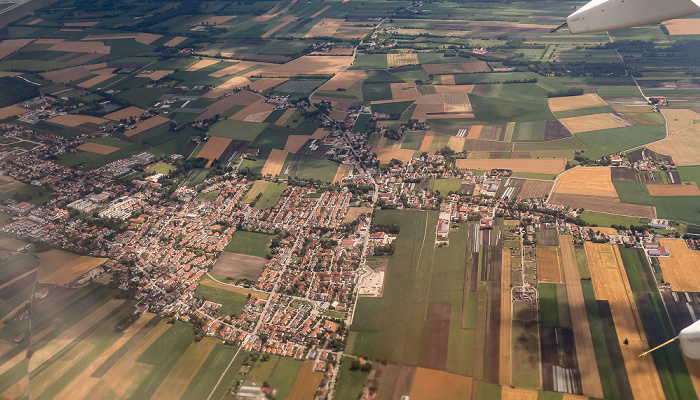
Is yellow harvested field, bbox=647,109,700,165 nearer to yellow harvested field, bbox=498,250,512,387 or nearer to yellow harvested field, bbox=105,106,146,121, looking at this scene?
yellow harvested field, bbox=498,250,512,387

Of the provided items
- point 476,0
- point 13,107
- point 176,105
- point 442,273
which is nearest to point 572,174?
point 442,273

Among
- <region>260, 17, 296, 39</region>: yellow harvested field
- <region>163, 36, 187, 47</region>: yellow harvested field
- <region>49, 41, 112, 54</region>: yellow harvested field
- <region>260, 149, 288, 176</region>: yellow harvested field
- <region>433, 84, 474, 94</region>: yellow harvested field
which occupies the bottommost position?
<region>260, 149, 288, 176</region>: yellow harvested field

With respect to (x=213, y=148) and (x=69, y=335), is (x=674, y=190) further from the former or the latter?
(x=69, y=335)

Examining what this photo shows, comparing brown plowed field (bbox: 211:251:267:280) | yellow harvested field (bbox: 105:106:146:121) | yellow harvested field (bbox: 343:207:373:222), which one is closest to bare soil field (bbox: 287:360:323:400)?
brown plowed field (bbox: 211:251:267:280)

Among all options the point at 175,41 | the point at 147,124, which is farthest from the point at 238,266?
the point at 175,41

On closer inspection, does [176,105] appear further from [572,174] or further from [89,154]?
[572,174]

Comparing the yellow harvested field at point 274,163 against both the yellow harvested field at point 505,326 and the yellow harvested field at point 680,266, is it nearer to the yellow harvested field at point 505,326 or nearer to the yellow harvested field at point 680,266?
the yellow harvested field at point 505,326

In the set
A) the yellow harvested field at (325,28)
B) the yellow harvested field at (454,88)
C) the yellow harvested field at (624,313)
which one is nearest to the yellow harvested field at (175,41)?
the yellow harvested field at (325,28)
